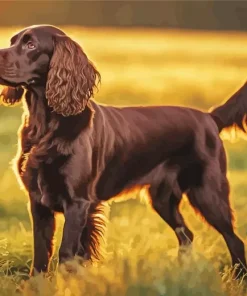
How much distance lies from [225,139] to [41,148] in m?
0.67

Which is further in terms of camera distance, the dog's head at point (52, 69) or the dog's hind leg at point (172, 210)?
the dog's hind leg at point (172, 210)

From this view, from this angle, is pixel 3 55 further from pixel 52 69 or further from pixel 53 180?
pixel 53 180

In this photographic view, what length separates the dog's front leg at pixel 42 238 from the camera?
2.12m

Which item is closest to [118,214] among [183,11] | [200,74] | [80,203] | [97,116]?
[80,203]

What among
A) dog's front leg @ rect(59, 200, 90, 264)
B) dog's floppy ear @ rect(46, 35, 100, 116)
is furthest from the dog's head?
dog's front leg @ rect(59, 200, 90, 264)

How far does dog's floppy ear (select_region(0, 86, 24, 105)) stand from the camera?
6.84 ft

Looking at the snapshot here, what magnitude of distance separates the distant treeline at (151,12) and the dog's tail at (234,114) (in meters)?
0.27

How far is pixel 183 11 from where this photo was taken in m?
2.25

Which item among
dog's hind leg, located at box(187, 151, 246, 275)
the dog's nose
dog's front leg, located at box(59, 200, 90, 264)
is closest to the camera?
the dog's nose

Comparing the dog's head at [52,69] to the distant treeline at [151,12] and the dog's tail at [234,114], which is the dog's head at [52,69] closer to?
the distant treeline at [151,12]

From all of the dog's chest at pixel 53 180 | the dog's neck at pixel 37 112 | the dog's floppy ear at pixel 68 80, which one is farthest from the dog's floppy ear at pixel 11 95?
the dog's chest at pixel 53 180

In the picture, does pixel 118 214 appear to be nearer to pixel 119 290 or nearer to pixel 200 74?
pixel 119 290

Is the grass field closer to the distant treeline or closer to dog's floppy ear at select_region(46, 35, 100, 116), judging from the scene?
the distant treeline

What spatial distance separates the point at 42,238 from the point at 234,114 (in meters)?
0.83
